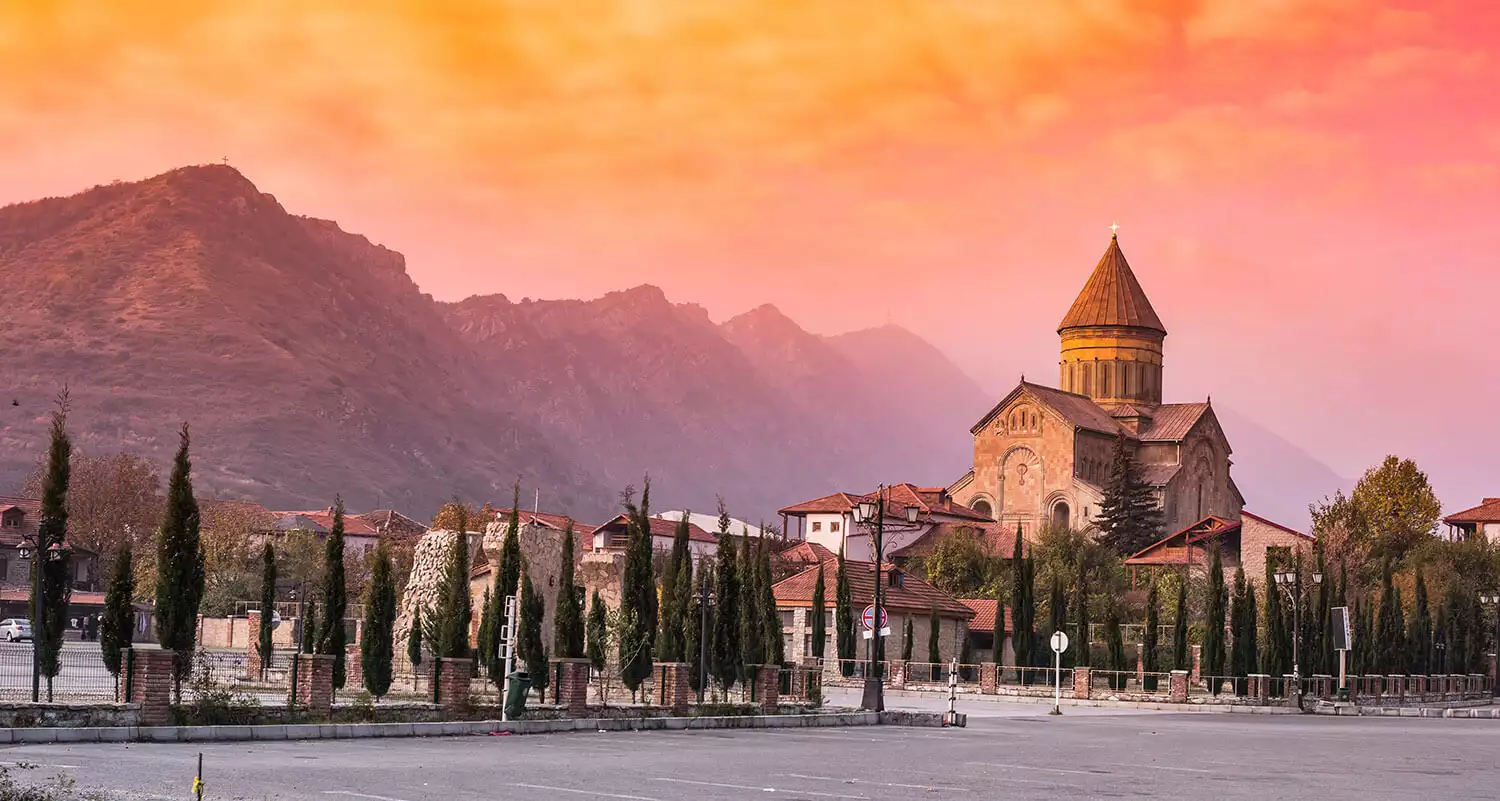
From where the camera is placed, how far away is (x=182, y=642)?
80.8 ft

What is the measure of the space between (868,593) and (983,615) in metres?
7.75

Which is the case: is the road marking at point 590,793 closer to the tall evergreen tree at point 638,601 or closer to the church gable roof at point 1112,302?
the tall evergreen tree at point 638,601

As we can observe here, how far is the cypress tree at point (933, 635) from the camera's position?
202 feet

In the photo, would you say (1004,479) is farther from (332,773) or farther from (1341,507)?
(332,773)

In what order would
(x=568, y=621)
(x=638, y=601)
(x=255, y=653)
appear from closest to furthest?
(x=568, y=621) → (x=638, y=601) → (x=255, y=653)

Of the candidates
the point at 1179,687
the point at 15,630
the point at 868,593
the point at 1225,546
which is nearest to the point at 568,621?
the point at 1179,687

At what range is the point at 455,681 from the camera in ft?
89.2

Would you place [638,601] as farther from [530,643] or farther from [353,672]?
[353,672]

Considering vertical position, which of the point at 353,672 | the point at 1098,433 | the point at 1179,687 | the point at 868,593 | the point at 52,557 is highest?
the point at 1098,433

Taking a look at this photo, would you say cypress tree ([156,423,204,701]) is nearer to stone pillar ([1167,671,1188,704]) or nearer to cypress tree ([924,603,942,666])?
stone pillar ([1167,671,1188,704])

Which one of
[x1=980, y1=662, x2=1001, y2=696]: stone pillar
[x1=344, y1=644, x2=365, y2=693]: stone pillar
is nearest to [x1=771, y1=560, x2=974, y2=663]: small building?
[x1=980, y1=662, x2=1001, y2=696]: stone pillar

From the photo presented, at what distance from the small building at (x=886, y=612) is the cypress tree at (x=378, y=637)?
3039 cm

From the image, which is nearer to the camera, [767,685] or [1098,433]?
[767,685]

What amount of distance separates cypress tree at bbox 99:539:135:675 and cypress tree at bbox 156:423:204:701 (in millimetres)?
1014
